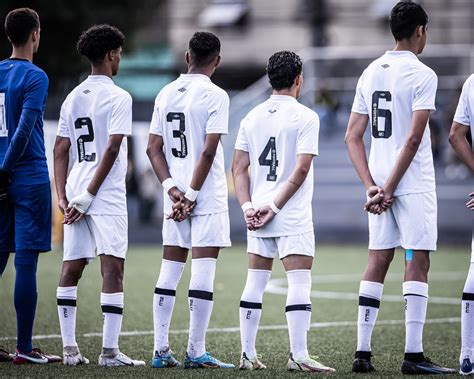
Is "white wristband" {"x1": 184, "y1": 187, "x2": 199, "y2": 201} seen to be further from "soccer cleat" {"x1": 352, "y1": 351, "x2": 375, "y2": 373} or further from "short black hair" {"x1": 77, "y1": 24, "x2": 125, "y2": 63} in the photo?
"soccer cleat" {"x1": 352, "y1": 351, "x2": 375, "y2": 373}

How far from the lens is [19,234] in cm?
862

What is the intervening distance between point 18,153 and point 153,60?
36.7m

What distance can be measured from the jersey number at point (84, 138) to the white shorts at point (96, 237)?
0.44 meters

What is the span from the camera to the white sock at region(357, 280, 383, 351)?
8094 millimetres

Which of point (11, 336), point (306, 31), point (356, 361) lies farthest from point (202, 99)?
point (306, 31)

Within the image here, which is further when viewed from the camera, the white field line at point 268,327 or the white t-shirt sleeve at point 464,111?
the white field line at point 268,327

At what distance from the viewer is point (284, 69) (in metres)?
8.33

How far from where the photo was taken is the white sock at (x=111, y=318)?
8438mm

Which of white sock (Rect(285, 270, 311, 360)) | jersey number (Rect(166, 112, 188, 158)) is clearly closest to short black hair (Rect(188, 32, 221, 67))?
jersey number (Rect(166, 112, 188, 158))

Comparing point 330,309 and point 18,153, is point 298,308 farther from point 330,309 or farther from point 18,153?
point 330,309

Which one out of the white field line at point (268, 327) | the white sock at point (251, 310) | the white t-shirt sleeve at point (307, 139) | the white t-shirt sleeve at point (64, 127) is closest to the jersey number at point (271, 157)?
the white t-shirt sleeve at point (307, 139)

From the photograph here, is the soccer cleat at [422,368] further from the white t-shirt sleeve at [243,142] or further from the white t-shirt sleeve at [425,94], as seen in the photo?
the white t-shirt sleeve at [243,142]

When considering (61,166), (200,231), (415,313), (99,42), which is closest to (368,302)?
(415,313)

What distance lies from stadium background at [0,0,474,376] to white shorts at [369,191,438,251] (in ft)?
6.29
